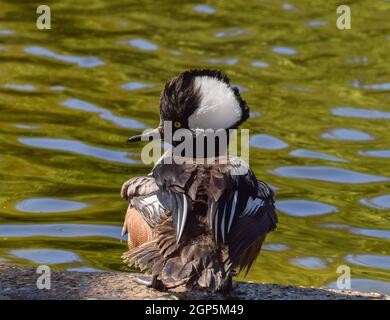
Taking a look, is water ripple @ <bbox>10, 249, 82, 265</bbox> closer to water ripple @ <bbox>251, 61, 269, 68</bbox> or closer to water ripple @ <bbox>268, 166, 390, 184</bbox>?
water ripple @ <bbox>268, 166, 390, 184</bbox>

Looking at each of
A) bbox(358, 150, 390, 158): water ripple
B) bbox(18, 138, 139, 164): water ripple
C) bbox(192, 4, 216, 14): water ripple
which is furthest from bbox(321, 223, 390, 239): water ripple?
bbox(192, 4, 216, 14): water ripple

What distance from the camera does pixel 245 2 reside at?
18234 millimetres

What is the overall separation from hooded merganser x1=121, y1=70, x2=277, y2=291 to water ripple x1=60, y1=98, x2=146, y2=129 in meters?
5.65

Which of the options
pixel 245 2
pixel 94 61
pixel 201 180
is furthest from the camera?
pixel 245 2

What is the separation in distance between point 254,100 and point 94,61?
2.45 meters

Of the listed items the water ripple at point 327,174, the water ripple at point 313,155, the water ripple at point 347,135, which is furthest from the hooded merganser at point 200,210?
the water ripple at point 347,135

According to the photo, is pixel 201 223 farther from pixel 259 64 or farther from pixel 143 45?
pixel 143 45

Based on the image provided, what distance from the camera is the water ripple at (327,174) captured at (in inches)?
495

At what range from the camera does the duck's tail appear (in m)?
6.93

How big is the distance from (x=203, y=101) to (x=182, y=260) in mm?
1360

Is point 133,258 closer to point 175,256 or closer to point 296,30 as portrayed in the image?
point 175,256

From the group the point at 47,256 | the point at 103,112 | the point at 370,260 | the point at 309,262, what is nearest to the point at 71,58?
the point at 103,112
